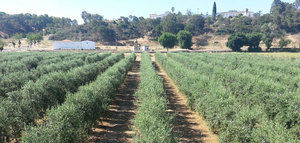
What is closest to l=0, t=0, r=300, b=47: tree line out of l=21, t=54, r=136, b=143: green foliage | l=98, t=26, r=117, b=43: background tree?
l=98, t=26, r=117, b=43: background tree

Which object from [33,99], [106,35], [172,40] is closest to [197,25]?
[172,40]

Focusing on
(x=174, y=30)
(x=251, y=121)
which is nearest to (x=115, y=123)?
(x=251, y=121)

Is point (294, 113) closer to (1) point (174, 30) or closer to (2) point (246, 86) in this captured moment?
(2) point (246, 86)

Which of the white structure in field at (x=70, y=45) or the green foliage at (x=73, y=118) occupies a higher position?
the white structure in field at (x=70, y=45)

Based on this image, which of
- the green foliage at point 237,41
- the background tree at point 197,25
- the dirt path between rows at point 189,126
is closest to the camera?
the dirt path between rows at point 189,126

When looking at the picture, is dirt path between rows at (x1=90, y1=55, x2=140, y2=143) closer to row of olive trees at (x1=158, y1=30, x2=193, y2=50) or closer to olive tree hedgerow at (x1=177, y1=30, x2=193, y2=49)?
row of olive trees at (x1=158, y1=30, x2=193, y2=50)

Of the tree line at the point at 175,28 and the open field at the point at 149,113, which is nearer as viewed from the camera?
the open field at the point at 149,113

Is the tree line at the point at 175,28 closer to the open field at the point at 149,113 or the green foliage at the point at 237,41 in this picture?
the green foliage at the point at 237,41

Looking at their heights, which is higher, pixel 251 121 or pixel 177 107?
pixel 251 121

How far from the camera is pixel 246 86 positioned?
1558cm

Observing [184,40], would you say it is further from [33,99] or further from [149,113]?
[149,113]

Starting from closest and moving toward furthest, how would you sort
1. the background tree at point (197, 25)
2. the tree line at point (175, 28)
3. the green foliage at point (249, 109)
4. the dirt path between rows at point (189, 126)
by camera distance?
the green foliage at point (249, 109) < the dirt path between rows at point (189, 126) < the tree line at point (175, 28) < the background tree at point (197, 25)

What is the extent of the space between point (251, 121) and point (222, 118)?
1551 mm

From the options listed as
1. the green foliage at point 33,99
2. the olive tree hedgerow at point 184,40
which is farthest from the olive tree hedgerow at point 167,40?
the green foliage at point 33,99
